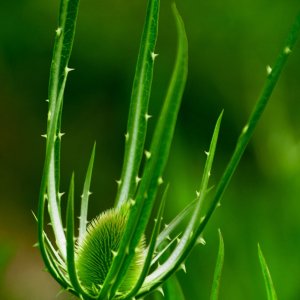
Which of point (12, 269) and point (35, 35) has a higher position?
point (35, 35)

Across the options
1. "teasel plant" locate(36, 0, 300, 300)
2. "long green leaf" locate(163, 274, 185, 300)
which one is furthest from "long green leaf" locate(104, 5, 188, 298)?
"long green leaf" locate(163, 274, 185, 300)

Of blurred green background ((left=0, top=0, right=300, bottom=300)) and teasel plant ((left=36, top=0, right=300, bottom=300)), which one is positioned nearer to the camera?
teasel plant ((left=36, top=0, right=300, bottom=300))

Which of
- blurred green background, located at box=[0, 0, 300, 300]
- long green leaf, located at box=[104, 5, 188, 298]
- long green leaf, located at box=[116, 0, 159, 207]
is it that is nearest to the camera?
long green leaf, located at box=[104, 5, 188, 298]

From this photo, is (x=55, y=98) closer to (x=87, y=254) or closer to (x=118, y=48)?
(x=87, y=254)

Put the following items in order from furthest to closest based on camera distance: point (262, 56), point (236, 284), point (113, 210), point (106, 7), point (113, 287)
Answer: point (106, 7) < point (262, 56) < point (236, 284) < point (113, 210) < point (113, 287)

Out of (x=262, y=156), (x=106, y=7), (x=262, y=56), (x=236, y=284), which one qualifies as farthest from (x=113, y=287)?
(x=106, y=7)

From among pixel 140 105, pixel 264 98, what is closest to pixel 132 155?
pixel 140 105

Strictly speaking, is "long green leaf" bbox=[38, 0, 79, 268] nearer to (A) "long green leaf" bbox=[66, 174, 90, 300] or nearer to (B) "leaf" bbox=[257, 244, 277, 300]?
(A) "long green leaf" bbox=[66, 174, 90, 300]

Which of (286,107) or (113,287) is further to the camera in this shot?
(286,107)
